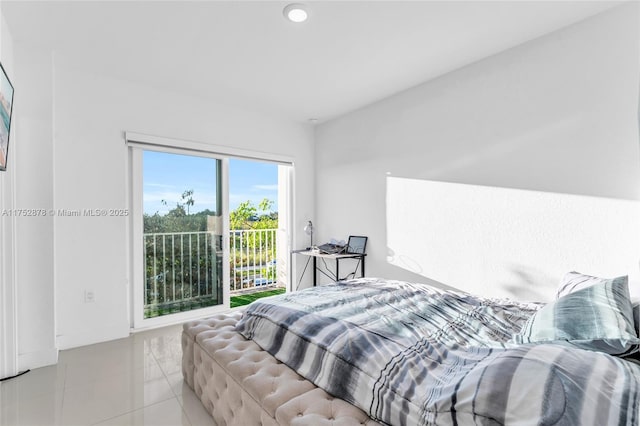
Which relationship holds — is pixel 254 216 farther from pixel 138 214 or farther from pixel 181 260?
pixel 138 214

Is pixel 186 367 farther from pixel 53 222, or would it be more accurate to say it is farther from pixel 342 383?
pixel 53 222

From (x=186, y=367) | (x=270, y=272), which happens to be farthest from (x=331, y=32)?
(x=270, y=272)

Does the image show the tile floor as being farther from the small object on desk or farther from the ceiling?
the ceiling

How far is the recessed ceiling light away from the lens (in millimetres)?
2043

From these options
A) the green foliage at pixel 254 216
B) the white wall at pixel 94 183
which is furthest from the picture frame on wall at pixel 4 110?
the green foliage at pixel 254 216

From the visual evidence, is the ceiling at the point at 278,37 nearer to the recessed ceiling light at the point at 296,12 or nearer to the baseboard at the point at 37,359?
the recessed ceiling light at the point at 296,12

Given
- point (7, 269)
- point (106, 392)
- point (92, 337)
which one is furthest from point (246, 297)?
point (7, 269)

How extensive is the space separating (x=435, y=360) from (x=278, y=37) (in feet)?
8.00

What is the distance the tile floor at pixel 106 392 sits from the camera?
1.80 m

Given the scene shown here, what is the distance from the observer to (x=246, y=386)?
1400mm

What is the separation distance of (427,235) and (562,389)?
246 centimetres

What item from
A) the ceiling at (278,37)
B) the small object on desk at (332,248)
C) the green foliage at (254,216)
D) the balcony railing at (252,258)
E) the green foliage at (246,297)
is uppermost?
the ceiling at (278,37)

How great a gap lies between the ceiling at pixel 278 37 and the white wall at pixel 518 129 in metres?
0.18

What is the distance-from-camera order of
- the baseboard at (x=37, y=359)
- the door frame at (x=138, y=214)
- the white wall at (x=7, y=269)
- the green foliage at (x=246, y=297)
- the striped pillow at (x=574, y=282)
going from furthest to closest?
the green foliage at (x=246, y=297) → the door frame at (x=138, y=214) → the baseboard at (x=37, y=359) → the white wall at (x=7, y=269) → the striped pillow at (x=574, y=282)
